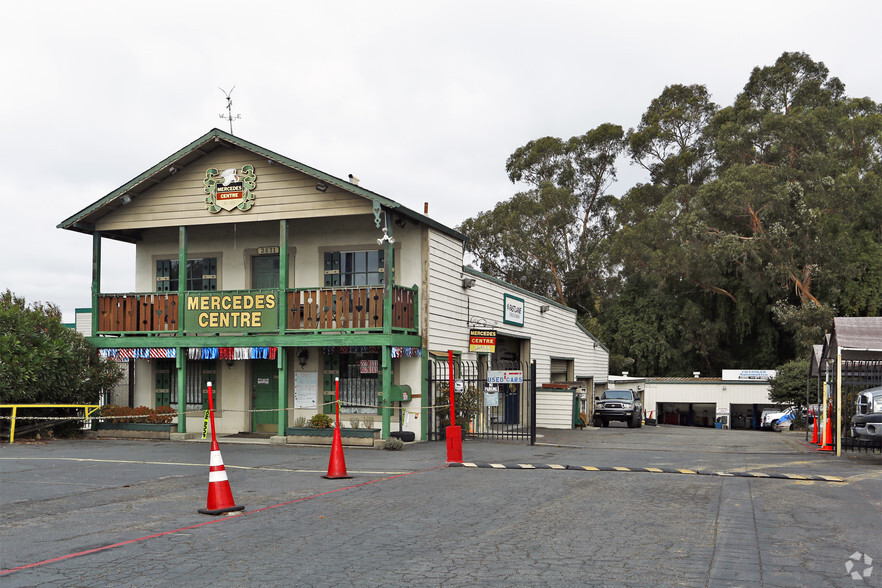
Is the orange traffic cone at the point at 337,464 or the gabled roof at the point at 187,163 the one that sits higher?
the gabled roof at the point at 187,163

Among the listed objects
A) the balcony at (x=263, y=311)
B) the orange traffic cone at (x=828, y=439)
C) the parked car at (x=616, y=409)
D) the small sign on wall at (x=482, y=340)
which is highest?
the balcony at (x=263, y=311)

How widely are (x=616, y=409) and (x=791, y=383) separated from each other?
28.7ft

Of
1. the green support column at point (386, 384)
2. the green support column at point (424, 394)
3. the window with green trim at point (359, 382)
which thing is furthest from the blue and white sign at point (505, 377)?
the window with green trim at point (359, 382)

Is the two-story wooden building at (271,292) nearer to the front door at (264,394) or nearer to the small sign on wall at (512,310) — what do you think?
the front door at (264,394)

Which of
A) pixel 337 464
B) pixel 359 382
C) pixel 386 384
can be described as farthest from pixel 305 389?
pixel 337 464

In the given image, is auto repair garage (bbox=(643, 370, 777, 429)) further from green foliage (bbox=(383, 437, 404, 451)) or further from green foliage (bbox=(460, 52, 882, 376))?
green foliage (bbox=(383, 437, 404, 451))

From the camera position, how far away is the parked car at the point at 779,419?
38338mm

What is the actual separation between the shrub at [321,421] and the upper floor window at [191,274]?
4969mm

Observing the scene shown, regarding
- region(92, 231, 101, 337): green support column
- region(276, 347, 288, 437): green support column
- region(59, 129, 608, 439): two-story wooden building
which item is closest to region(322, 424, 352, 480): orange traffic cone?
region(59, 129, 608, 439): two-story wooden building

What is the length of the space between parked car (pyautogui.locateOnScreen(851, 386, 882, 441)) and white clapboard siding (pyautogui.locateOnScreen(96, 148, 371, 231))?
35.0 ft

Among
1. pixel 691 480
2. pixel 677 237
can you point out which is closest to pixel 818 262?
pixel 677 237

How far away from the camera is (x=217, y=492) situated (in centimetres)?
901

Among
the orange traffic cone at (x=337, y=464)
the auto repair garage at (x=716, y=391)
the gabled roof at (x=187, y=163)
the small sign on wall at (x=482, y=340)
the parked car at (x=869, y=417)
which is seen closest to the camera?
the orange traffic cone at (x=337, y=464)

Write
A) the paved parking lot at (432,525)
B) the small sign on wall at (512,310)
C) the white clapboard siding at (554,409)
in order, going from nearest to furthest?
the paved parking lot at (432,525)
the small sign on wall at (512,310)
the white clapboard siding at (554,409)
